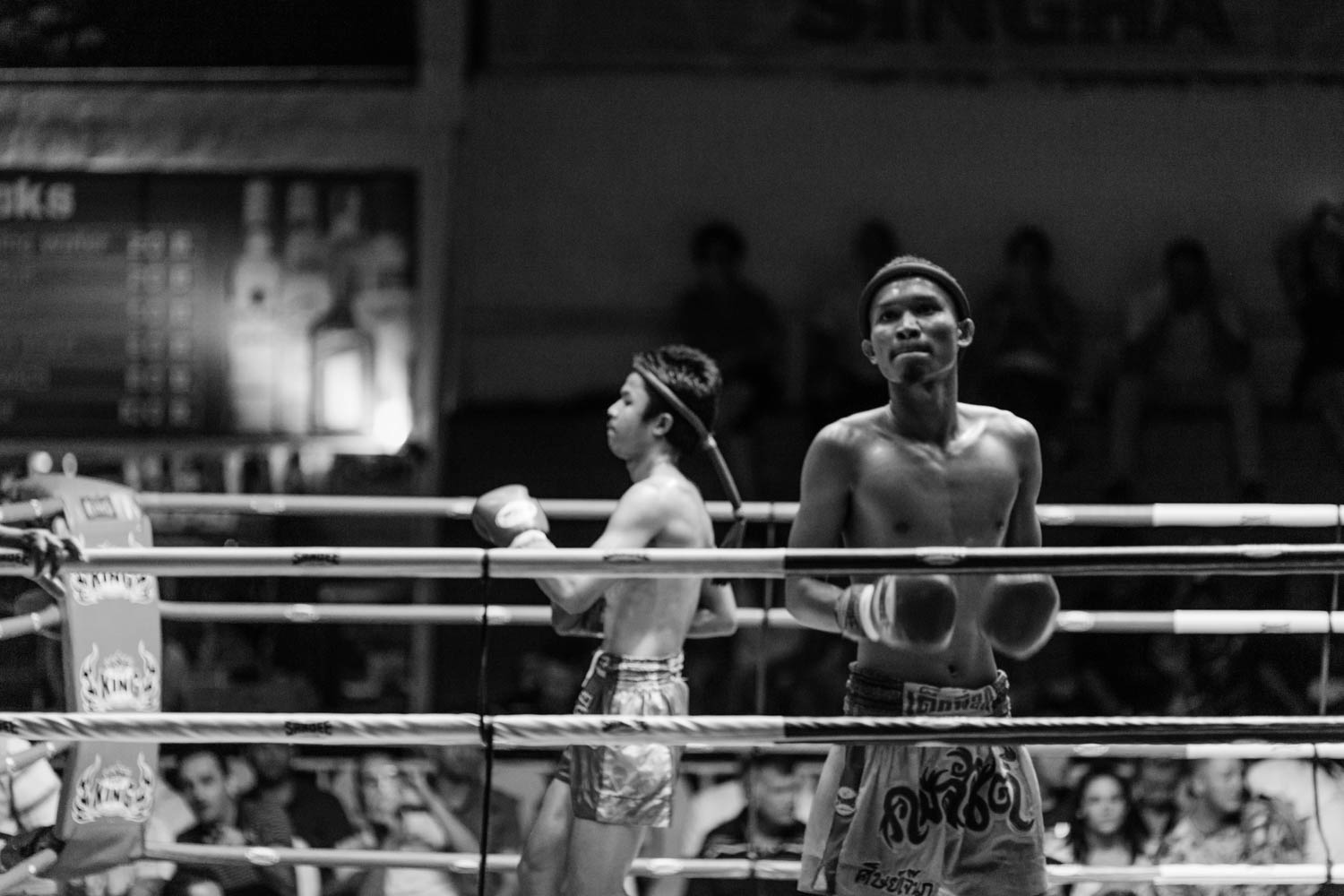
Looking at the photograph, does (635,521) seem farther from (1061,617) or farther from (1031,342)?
(1031,342)

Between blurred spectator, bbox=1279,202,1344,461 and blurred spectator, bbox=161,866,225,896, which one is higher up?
blurred spectator, bbox=1279,202,1344,461

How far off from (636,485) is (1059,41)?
17.8 ft

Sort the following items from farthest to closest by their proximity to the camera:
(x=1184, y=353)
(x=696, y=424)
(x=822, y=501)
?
(x=1184, y=353)
(x=696, y=424)
(x=822, y=501)

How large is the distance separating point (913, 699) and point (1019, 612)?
31 centimetres

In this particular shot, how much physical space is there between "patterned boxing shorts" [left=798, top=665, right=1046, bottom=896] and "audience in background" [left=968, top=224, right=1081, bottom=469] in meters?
4.28

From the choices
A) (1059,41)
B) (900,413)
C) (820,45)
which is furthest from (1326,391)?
(900,413)

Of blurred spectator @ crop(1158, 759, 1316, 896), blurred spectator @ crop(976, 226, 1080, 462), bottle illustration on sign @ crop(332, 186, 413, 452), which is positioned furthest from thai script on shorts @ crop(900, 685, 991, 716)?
bottle illustration on sign @ crop(332, 186, 413, 452)

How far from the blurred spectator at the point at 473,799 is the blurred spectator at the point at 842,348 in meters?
2.47

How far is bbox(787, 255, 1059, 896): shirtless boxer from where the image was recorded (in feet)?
8.82

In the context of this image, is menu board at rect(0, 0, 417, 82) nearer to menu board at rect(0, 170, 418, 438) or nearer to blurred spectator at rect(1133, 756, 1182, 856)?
menu board at rect(0, 170, 418, 438)

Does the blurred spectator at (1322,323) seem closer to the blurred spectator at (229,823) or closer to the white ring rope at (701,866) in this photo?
the white ring rope at (701,866)

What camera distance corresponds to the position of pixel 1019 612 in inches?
100

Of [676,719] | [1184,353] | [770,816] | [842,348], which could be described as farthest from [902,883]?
[1184,353]

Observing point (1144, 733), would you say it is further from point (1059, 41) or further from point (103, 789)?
point (1059, 41)
